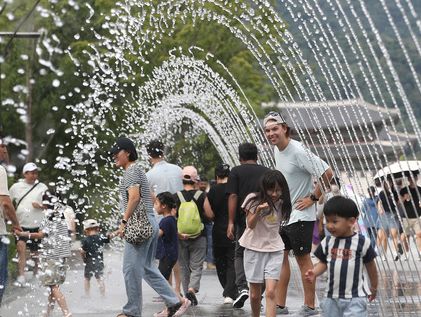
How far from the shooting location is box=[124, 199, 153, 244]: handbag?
1005 centimetres

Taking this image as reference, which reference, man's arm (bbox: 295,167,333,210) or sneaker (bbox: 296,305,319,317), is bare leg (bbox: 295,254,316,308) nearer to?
sneaker (bbox: 296,305,319,317)

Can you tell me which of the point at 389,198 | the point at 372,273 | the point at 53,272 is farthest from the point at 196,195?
the point at 372,273

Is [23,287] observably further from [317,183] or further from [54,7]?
[54,7]

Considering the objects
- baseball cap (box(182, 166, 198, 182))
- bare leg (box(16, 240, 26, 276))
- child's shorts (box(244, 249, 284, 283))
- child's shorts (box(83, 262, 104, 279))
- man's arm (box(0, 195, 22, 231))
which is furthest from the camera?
bare leg (box(16, 240, 26, 276))

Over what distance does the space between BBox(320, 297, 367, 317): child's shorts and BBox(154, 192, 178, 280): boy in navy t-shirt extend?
4.90m

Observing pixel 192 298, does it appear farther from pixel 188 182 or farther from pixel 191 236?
pixel 188 182

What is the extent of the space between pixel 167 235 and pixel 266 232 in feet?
8.22

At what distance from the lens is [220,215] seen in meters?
12.5

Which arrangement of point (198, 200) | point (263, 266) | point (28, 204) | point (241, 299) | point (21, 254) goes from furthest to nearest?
point (28, 204)
point (21, 254)
point (198, 200)
point (241, 299)
point (263, 266)

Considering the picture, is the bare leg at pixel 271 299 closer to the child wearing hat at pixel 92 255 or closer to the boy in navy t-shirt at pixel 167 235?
the boy in navy t-shirt at pixel 167 235

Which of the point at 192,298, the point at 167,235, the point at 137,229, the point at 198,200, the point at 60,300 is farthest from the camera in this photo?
the point at 198,200

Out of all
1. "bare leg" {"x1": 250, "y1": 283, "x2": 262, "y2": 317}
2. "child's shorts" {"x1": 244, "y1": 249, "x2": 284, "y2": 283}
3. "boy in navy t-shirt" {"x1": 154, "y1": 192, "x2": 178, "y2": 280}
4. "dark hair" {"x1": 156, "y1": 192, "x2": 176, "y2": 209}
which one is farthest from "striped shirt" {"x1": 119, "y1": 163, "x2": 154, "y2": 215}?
"dark hair" {"x1": 156, "y1": 192, "x2": 176, "y2": 209}

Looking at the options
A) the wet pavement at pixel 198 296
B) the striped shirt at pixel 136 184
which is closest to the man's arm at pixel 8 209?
the striped shirt at pixel 136 184

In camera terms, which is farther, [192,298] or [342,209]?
[192,298]
